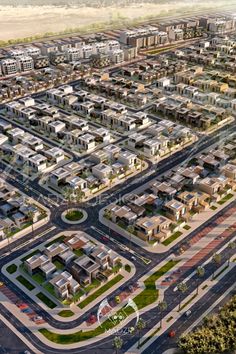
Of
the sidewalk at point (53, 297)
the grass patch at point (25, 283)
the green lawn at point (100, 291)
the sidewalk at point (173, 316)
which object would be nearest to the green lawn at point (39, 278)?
the sidewalk at point (53, 297)

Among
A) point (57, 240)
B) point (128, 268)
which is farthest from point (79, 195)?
point (128, 268)

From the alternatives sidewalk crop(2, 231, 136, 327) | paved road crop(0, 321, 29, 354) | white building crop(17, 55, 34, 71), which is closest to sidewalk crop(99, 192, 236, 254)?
sidewalk crop(2, 231, 136, 327)

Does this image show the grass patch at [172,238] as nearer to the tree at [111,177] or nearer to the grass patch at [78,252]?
the grass patch at [78,252]

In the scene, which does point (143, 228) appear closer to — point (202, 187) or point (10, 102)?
point (202, 187)

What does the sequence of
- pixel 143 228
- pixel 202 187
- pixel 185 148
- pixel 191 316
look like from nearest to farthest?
pixel 191 316 < pixel 143 228 < pixel 202 187 < pixel 185 148

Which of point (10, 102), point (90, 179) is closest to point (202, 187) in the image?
point (90, 179)

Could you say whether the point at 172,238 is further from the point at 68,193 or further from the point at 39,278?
the point at 39,278
